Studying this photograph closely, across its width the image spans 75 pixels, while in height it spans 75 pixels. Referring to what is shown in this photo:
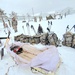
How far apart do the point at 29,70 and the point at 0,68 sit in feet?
3.70

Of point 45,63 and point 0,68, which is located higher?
point 45,63

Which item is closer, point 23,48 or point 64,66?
point 64,66

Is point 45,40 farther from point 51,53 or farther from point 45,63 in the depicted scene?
point 45,63

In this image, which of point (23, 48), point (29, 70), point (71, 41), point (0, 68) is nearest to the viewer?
Answer: point (29, 70)

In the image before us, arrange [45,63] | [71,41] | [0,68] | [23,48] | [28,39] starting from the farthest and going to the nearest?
1. [28,39]
2. [71,41]
3. [23,48]
4. [0,68]
5. [45,63]

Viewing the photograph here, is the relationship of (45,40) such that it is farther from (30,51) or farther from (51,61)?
(51,61)

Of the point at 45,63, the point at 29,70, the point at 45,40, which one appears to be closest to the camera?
the point at 45,63

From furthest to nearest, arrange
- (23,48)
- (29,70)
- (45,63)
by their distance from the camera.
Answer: (23,48)
(29,70)
(45,63)

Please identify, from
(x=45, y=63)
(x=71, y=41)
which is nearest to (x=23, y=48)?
(x=45, y=63)

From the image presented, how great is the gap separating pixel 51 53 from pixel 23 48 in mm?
1335

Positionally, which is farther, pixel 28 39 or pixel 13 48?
pixel 28 39

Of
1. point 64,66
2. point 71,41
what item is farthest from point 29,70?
point 71,41

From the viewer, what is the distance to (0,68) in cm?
402

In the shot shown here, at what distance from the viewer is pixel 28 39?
698 centimetres
